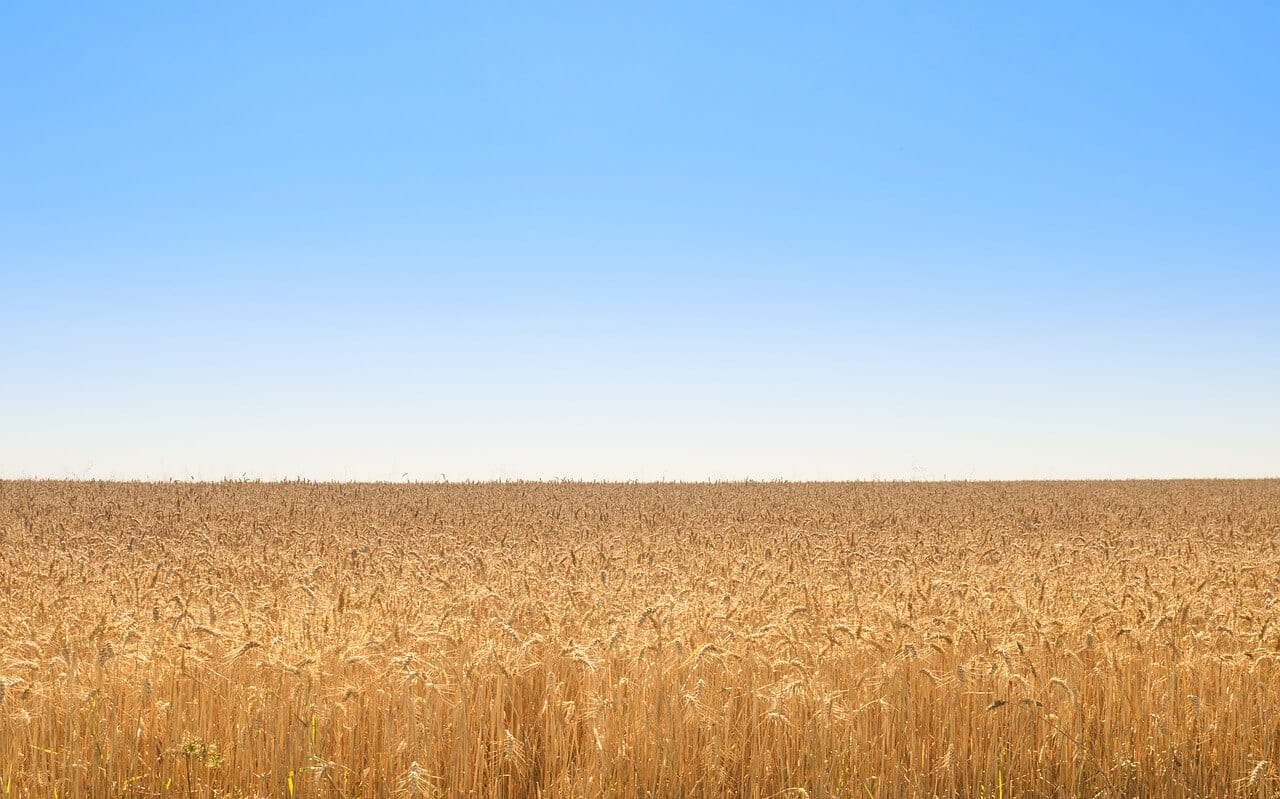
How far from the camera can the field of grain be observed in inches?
190

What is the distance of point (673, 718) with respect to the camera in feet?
16.4

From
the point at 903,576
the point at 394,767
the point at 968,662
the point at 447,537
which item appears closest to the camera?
the point at 394,767

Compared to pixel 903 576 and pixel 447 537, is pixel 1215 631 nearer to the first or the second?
pixel 903 576

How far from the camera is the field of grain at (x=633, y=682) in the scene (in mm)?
4836

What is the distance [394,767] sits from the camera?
15.9ft

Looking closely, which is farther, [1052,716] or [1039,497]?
[1039,497]

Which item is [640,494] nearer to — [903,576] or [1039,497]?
[1039,497]

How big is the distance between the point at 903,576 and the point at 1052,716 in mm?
4315

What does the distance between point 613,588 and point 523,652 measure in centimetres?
266

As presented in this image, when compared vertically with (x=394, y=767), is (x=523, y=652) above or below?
above

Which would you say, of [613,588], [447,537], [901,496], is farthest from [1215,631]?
[901,496]

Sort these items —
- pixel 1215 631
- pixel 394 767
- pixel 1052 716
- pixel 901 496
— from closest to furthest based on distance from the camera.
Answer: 1. pixel 394 767
2. pixel 1052 716
3. pixel 1215 631
4. pixel 901 496

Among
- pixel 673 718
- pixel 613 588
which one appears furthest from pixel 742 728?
pixel 613 588

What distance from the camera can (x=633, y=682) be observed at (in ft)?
17.7
